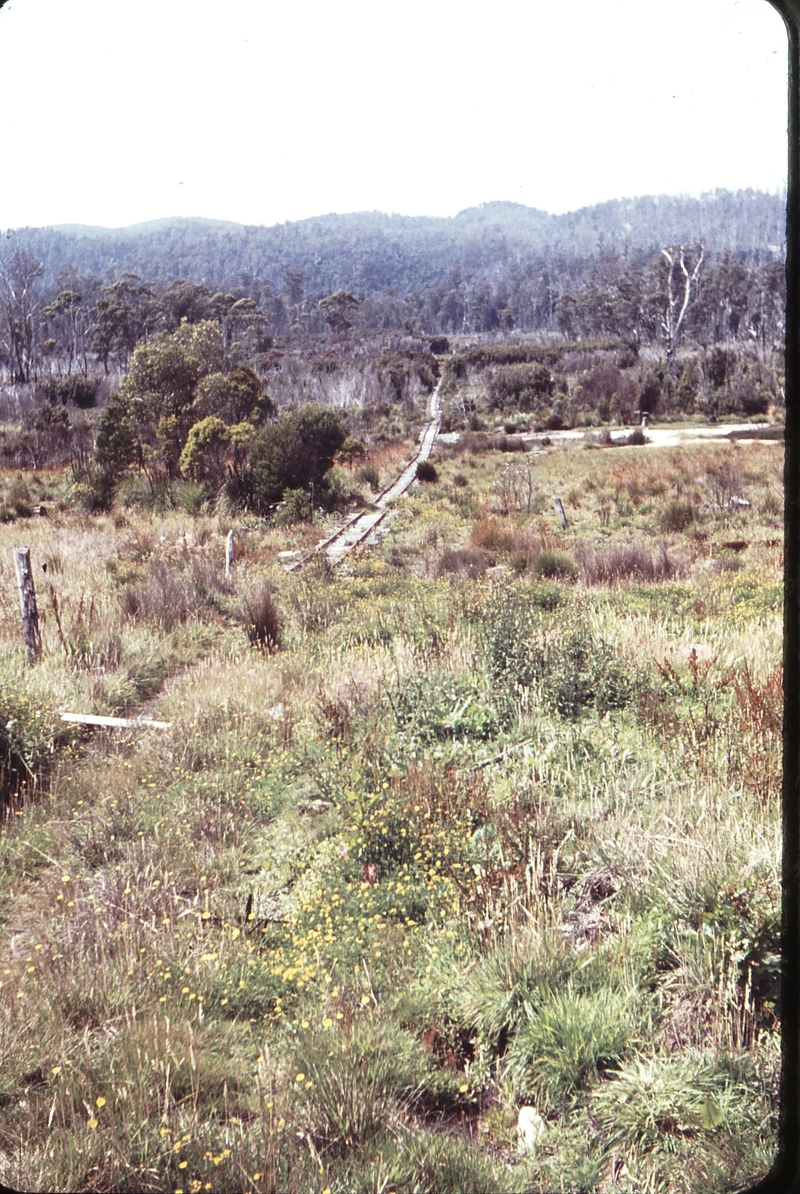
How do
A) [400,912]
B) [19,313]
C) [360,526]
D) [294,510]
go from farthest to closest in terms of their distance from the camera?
[19,313] < [294,510] < [360,526] < [400,912]

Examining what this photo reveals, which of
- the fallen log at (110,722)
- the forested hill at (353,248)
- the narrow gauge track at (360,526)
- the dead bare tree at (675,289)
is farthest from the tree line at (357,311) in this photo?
the fallen log at (110,722)

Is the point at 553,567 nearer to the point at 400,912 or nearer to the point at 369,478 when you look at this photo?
the point at 400,912

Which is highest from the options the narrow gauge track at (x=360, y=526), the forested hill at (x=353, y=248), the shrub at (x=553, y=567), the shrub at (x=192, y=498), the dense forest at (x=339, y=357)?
the forested hill at (x=353, y=248)

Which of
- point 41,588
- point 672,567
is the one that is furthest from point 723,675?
point 41,588

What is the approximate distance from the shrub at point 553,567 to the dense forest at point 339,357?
662 cm

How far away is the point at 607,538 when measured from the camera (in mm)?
15984

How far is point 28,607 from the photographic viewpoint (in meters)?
7.46

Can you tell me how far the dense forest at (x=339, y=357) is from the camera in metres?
21.5

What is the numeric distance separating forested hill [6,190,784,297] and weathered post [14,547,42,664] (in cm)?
7765

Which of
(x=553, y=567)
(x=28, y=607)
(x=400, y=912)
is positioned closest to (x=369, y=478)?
(x=553, y=567)

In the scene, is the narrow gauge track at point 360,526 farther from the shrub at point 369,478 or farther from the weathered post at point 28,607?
the weathered post at point 28,607

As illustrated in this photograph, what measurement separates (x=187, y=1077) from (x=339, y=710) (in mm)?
3265

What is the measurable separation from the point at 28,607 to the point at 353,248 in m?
155

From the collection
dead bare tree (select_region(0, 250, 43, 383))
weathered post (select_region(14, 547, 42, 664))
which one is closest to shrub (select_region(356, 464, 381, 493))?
weathered post (select_region(14, 547, 42, 664))
